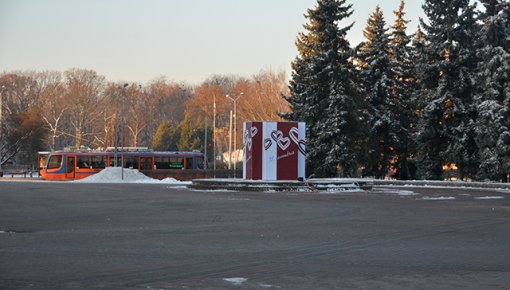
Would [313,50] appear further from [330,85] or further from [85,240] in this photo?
[85,240]

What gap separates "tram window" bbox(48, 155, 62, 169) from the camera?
66.6 m

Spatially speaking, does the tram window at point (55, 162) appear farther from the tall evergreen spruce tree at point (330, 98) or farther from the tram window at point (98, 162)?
the tall evergreen spruce tree at point (330, 98)

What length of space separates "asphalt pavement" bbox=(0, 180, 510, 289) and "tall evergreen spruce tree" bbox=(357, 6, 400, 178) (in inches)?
1452

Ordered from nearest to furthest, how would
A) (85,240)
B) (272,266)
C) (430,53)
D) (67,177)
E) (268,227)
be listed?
(272,266)
(85,240)
(268,227)
(430,53)
(67,177)

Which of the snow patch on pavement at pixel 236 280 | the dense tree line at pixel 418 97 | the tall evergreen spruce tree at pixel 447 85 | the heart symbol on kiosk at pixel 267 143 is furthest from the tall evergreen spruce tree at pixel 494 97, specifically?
the snow patch on pavement at pixel 236 280

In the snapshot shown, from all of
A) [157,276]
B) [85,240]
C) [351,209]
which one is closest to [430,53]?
[351,209]

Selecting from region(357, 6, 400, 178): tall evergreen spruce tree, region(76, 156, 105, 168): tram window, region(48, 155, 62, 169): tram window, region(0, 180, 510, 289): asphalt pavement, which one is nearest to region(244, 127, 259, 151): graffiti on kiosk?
region(0, 180, 510, 289): asphalt pavement

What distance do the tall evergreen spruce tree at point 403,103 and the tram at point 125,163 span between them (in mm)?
17639

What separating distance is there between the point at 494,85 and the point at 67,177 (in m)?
38.0

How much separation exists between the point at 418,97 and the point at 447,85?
2.89 metres

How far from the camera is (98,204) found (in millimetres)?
28203

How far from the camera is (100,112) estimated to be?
111m

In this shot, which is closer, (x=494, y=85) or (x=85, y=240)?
(x=85, y=240)

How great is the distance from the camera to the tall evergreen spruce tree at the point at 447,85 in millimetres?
54750
